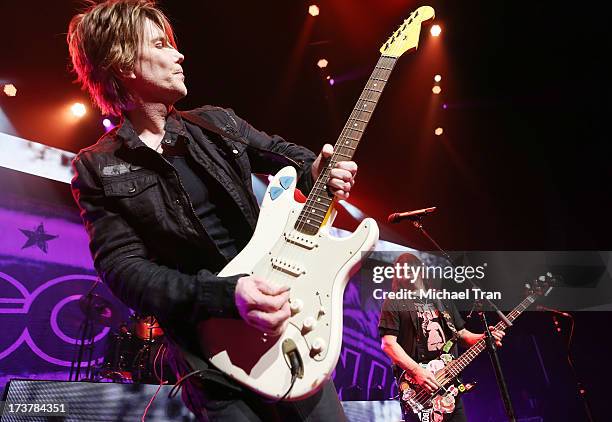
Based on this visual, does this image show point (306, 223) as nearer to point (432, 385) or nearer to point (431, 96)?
point (432, 385)

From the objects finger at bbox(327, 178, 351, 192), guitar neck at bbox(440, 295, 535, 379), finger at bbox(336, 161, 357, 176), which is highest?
finger at bbox(336, 161, 357, 176)

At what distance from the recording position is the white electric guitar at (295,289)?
1.45 metres

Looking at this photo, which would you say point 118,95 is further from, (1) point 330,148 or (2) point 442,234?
(2) point 442,234

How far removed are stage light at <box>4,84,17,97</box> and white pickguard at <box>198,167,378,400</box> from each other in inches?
239

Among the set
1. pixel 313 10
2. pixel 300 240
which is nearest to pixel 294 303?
pixel 300 240

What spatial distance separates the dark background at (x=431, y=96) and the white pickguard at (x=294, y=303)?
16.8 ft

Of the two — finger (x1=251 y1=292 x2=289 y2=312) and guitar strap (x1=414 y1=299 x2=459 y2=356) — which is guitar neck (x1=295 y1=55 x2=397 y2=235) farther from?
guitar strap (x1=414 y1=299 x2=459 y2=356)

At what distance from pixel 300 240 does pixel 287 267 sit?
0.41ft

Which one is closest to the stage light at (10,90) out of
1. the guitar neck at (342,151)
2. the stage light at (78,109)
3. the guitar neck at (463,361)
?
the stage light at (78,109)

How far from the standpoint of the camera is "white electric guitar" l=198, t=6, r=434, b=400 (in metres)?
1.45

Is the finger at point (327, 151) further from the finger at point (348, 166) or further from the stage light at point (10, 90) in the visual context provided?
the stage light at point (10, 90)

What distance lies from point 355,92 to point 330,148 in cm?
595

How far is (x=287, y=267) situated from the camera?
161 cm

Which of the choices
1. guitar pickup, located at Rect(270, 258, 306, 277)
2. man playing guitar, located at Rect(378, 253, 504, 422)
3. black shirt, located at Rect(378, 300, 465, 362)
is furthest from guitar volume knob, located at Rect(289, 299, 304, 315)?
black shirt, located at Rect(378, 300, 465, 362)
